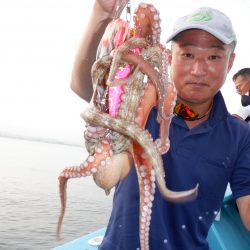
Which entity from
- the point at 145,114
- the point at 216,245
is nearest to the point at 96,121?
the point at 145,114

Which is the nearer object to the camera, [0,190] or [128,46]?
[128,46]

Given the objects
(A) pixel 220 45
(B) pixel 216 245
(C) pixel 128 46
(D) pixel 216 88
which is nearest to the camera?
(C) pixel 128 46

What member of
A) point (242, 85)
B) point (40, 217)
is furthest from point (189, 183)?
point (40, 217)

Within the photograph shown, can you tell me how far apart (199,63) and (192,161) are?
0.94 meters

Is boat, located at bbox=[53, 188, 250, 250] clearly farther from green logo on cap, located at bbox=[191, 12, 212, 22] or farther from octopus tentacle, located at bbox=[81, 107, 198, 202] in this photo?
octopus tentacle, located at bbox=[81, 107, 198, 202]

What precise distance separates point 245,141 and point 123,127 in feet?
6.40

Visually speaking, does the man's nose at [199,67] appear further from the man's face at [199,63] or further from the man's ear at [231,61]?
the man's ear at [231,61]

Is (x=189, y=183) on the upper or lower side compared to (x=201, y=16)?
lower

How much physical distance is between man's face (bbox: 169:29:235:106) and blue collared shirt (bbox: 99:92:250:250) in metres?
0.43

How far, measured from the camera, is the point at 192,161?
3.08 m

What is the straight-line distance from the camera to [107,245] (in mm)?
3119

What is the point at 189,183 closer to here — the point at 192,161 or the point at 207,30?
the point at 192,161

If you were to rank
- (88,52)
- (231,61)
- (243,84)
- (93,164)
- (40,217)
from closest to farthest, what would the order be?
(93,164), (88,52), (231,61), (243,84), (40,217)

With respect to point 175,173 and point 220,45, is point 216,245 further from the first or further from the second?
point 220,45
